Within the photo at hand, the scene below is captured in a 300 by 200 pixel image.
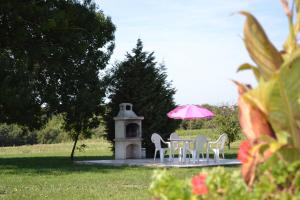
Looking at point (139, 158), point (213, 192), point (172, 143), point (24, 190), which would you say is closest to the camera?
point (213, 192)

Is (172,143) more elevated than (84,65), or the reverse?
(84,65)

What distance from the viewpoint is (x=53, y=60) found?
65.4 feet

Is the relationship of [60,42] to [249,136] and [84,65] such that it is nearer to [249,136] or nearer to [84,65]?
[84,65]

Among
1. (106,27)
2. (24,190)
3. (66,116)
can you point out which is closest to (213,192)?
(24,190)

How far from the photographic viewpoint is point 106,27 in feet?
73.7

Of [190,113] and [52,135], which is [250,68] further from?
[52,135]

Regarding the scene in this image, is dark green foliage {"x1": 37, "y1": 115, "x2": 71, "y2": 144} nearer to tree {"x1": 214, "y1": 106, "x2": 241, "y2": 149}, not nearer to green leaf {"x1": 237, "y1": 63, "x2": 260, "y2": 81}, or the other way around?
tree {"x1": 214, "y1": 106, "x2": 241, "y2": 149}

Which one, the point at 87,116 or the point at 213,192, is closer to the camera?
the point at 213,192

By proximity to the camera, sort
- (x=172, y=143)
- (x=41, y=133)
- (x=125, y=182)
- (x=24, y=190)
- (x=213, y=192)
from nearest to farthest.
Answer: (x=213, y=192)
(x=24, y=190)
(x=125, y=182)
(x=172, y=143)
(x=41, y=133)

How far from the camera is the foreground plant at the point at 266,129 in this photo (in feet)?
6.99

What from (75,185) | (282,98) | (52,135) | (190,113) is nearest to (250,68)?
(282,98)

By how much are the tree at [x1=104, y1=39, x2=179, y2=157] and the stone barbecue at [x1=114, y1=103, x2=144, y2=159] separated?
4.81 feet

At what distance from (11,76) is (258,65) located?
1557 centimetres

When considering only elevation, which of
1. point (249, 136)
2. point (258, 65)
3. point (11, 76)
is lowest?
point (249, 136)
